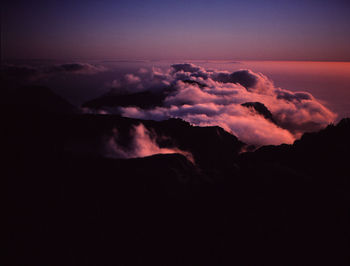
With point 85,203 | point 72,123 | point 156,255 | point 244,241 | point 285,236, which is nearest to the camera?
point 285,236

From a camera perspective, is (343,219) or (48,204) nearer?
(343,219)

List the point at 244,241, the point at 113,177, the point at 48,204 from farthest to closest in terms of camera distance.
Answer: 1. the point at 113,177
2. the point at 48,204
3. the point at 244,241

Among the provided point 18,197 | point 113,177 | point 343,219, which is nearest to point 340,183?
point 343,219

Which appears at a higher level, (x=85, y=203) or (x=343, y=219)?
(x=343, y=219)

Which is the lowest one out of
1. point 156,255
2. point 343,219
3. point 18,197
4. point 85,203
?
point 156,255

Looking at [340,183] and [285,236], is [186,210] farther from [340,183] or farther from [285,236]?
[340,183]

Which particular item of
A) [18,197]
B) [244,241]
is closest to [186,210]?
[244,241]

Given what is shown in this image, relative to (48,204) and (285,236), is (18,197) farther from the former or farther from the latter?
(285,236)
